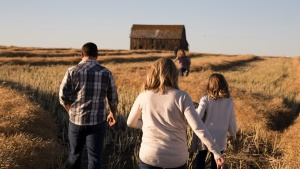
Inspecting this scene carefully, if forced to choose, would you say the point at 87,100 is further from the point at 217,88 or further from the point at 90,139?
the point at 217,88

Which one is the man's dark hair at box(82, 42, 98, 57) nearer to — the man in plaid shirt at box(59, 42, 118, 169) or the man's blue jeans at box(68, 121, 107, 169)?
the man in plaid shirt at box(59, 42, 118, 169)

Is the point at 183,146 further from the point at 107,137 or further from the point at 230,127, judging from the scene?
the point at 107,137

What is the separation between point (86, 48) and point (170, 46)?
50.3 metres

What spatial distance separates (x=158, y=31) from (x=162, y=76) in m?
52.8

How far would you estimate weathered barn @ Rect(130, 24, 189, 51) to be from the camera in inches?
2110

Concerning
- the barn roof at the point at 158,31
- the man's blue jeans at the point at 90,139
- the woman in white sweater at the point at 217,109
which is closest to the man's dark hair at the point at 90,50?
the man's blue jeans at the point at 90,139

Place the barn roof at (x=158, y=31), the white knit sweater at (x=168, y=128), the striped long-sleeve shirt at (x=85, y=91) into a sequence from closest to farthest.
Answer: the white knit sweater at (x=168, y=128), the striped long-sleeve shirt at (x=85, y=91), the barn roof at (x=158, y=31)

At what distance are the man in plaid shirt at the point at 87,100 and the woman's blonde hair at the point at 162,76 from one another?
4.55 feet

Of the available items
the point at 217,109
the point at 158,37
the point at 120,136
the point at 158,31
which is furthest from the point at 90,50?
the point at 158,31

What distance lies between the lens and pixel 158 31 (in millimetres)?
54688

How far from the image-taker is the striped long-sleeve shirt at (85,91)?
384 centimetres

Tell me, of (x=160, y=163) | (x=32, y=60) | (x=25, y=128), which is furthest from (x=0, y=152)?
(x=32, y=60)

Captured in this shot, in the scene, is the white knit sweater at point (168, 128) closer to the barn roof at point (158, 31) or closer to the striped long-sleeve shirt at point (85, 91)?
the striped long-sleeve shirt at point (85, 91)

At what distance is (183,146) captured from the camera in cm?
266
